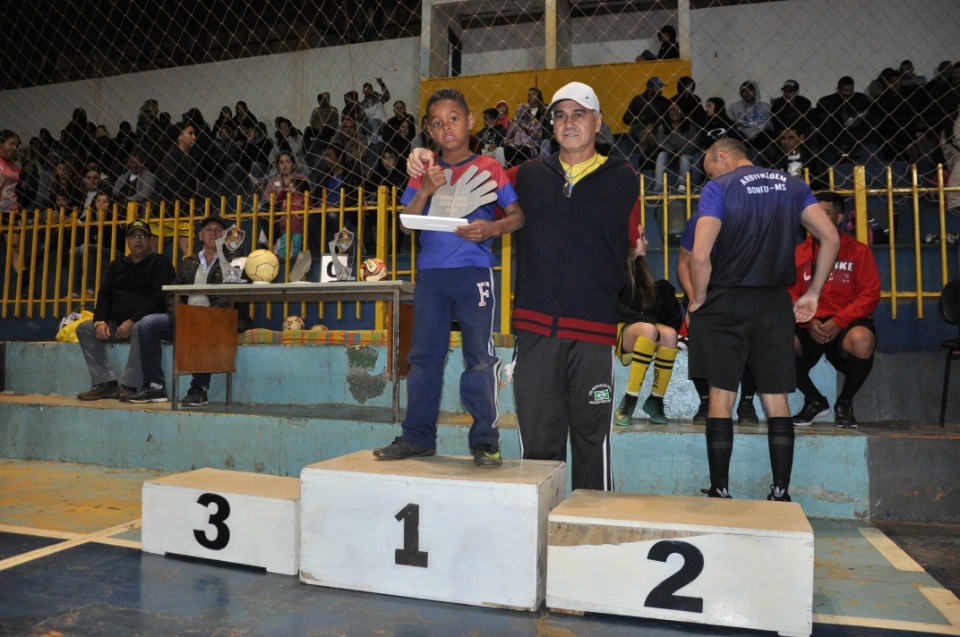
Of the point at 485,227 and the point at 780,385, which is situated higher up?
→ the point at 485,227

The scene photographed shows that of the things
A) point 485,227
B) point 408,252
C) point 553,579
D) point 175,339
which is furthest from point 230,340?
point 553,579

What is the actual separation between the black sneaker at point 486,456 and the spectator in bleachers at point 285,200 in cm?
356

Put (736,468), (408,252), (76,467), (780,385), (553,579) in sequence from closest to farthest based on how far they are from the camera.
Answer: (553,579) → (780,385) → (736,468) → (76,467) → (408,252)

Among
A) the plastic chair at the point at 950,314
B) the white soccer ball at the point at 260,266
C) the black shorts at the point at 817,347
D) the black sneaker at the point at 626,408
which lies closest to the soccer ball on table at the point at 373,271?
the white soccer ball at the point at 260,266

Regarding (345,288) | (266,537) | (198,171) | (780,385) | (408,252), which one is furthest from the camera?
(198,171)

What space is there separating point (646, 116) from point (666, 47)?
1.80 metres

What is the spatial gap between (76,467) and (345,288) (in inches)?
81.0

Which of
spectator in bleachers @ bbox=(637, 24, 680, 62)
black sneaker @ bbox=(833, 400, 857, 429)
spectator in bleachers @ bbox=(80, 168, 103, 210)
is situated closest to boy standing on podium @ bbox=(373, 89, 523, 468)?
black sneaker @ bbox=(833, 400, 857, 429)

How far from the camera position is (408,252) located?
662cm

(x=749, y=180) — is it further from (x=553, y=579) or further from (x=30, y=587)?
(x=30, y=587)

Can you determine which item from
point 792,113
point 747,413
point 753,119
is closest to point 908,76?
point 792,113

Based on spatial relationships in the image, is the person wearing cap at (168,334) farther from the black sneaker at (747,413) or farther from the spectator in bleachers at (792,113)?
the spectator in bleachers at (792,113)

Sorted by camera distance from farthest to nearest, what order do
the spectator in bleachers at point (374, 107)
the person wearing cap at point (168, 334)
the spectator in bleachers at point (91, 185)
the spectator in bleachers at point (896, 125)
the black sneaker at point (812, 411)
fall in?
the spectator in bleachers at point (374, 107), the spectator in bleachers at point (91, 185), the spectator in bleachers at point (896, 125), the person wearing cap at point (168, 334), the black sneaker at point (812, 411)

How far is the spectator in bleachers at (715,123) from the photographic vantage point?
6734 mm
